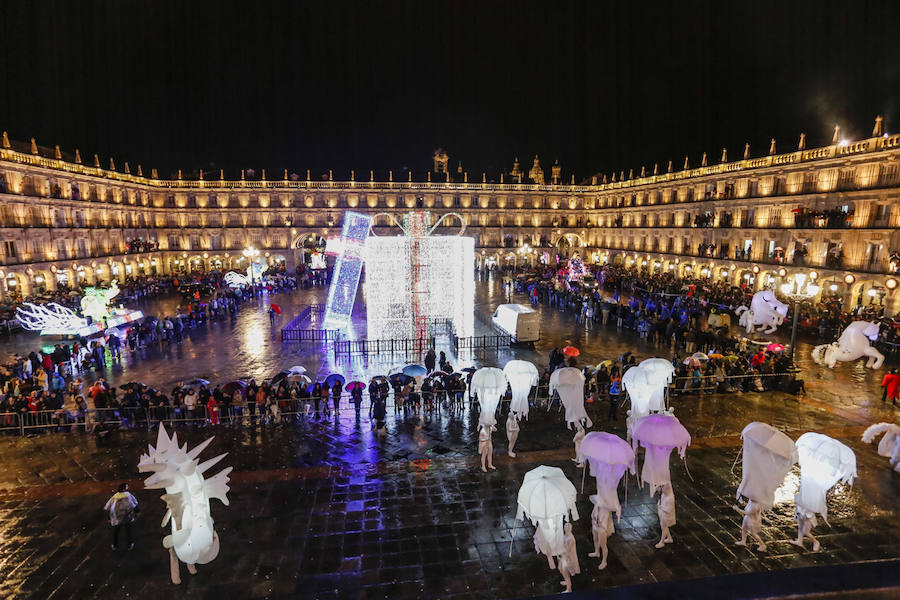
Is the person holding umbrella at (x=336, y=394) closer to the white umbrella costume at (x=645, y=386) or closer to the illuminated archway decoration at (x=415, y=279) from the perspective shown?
the illuminated archway decoration at (x=415, y=279)

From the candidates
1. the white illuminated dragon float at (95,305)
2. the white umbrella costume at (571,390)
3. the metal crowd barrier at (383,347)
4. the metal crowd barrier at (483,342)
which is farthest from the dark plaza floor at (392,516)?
the white illuminated dragon float at (95,305)

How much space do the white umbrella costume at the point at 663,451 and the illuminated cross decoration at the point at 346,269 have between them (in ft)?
50.6

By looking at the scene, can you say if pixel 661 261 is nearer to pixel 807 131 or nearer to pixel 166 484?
pixel 807 131

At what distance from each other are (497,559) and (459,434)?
14.9 ft

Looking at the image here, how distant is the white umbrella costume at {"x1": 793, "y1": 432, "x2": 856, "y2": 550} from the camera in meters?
6.97

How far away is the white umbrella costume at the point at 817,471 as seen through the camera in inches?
274

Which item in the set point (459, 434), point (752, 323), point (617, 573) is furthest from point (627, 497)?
point (752, 323)

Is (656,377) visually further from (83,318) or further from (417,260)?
(83,318)

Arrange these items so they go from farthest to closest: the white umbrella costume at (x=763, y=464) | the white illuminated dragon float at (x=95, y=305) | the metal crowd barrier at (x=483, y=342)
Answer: the white illuminated dragon float at (x=95, y=305) → the metal crowd barrier at (x=483, y=342) → the white umbrella costume at (x=763, y=464)

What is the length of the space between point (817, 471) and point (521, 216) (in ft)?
175

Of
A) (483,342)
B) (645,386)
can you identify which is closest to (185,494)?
(645,386)

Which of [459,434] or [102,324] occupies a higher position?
[102,324]

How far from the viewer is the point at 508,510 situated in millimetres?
8500

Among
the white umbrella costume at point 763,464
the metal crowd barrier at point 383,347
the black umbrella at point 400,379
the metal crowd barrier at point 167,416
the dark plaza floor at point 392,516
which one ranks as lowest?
the dark plaza floor at point 392,516
